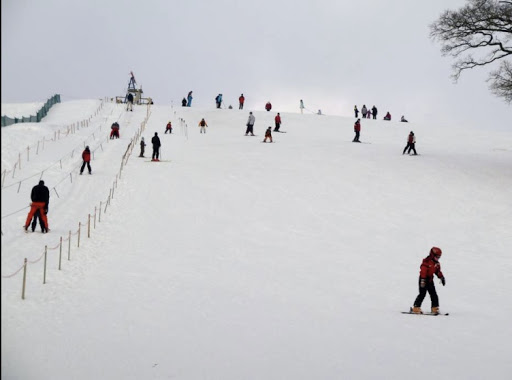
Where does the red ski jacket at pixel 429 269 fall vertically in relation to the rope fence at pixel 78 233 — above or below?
above

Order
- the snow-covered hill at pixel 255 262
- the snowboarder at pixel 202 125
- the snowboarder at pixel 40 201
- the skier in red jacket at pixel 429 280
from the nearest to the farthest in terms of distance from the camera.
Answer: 1. the snow-covered hill at pixel 255 262
2. the skier in red jacket at pixel 429 280
3. the snowboarder at pixel 40 201
4. the snowboarder at pixel 202 125

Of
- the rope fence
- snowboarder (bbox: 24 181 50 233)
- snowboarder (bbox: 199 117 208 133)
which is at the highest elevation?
snowboarder (bbox: 199 117 208 133)

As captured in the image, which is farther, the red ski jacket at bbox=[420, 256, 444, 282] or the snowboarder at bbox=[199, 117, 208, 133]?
the snowboarder at bbox=[199, 117, 208, 133]

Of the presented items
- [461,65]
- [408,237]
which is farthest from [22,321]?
[461,65]

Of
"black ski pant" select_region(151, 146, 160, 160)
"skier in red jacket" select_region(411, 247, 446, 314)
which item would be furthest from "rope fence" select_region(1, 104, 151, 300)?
"skier in red jacket" select_region(411, 247, 446, 314)

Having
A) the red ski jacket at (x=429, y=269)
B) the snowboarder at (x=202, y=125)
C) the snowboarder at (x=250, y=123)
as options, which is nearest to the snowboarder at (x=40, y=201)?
the red ski jacket at (x=429, y=269)

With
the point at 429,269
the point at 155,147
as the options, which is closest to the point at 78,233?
the point at 429,269

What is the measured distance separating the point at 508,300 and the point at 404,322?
3.69 m

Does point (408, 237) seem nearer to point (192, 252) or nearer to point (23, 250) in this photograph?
point (192, 252)

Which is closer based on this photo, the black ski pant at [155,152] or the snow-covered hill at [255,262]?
the snow-covered hill at [255,262]

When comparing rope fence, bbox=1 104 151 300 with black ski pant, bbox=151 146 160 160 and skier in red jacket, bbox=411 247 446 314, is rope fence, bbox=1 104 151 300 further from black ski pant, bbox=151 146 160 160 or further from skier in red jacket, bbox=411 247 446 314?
skier in red jacket, bbox=411 247 446 314

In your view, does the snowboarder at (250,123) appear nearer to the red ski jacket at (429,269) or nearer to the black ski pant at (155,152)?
the black ski pant at (155,152)

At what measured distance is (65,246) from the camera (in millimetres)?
14508

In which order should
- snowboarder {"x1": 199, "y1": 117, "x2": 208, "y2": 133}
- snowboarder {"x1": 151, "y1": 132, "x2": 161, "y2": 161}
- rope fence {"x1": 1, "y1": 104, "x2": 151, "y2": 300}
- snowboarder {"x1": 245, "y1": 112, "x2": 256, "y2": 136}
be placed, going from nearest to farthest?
rope fence {"x1": 1, "y1": 104, "x2": 151, "y2": 300} → snowboarder {"x1": 151, "y1": 132, "x2": 161, "y2": 161} → snowboarder {"x1": 245, "y1": 112, "x2": 256, "y2": 136} → snowboarder {"x1": 199, "y1": 117, "x2": 208, "y2": 133}
